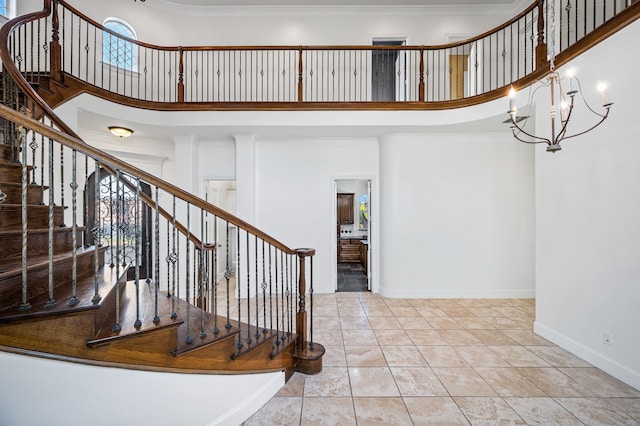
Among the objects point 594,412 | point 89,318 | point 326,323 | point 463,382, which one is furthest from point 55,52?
point 594,412

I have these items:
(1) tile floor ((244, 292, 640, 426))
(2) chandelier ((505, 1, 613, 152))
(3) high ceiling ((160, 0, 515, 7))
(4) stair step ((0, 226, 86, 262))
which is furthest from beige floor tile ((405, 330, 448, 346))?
(3) high ceiling ((160, 0, 515, 7))

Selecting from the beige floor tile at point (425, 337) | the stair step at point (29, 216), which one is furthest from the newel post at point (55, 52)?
the beige floor tile at point (425, 337)

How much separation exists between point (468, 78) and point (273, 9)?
4044 millimetres

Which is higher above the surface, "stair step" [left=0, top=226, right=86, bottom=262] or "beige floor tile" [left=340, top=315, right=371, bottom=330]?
"stair step" [left=0, top=226, right=86, bottom=262]

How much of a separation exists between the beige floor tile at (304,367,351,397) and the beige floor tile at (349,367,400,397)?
6cm

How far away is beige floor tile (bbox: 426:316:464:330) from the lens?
3.48 m

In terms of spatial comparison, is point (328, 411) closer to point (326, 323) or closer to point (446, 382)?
point (446, 382)

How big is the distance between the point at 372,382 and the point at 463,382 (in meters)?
0.79

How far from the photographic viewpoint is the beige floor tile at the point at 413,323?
3488 mm

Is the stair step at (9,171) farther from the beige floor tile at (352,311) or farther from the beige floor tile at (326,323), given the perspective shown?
the beige floor tile at (352,311)

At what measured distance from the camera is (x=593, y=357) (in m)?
2.61

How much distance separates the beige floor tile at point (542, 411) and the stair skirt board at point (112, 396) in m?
1.99

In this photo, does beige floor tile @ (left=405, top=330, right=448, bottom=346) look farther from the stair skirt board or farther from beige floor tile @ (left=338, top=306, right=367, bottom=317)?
the stair skirt board

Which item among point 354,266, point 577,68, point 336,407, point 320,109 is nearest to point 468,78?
point 577,68
